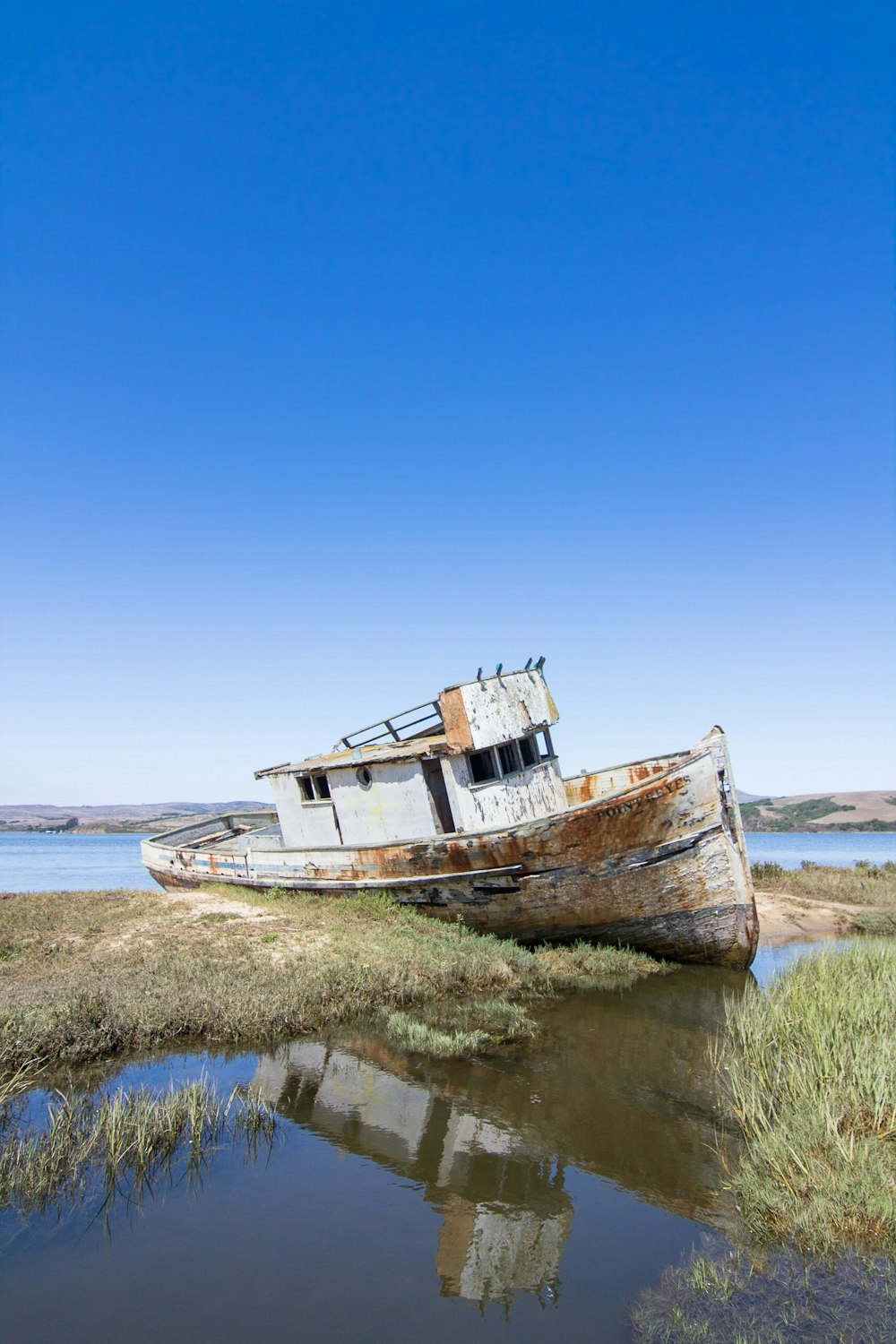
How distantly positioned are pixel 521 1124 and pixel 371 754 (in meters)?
9.26

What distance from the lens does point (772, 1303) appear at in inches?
149

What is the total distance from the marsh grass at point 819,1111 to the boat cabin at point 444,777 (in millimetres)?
6772

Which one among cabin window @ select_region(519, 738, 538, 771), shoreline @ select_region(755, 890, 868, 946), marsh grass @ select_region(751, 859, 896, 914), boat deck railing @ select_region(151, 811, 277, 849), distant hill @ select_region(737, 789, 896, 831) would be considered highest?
cabin window @ select_region(519, 738, 538, 771)

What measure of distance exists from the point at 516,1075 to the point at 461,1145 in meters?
1.53

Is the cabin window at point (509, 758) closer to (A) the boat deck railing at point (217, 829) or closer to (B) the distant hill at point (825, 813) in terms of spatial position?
(A) the boat deck railing at point (217, 829)

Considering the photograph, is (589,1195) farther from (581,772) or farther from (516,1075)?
(581,772)

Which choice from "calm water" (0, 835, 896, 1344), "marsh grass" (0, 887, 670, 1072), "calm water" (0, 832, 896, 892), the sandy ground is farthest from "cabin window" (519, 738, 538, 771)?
"calm water" (0, 832, 896, 892)

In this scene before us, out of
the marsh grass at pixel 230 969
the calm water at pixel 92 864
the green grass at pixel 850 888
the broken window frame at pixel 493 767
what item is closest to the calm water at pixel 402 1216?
the marsh grass at pixel 230 969

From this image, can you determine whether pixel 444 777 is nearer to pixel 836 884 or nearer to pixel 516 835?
pixel 516 835

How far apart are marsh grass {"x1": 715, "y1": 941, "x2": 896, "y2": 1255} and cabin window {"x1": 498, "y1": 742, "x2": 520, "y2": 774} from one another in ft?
24.2

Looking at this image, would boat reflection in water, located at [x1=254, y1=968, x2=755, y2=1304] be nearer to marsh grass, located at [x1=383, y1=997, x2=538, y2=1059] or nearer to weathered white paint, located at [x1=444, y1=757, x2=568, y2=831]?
marsh grass, located at [x1=383, y1=997, x2=538, y2=1059]

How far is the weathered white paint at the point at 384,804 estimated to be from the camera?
14383mm

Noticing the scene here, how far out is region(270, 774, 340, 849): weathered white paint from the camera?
51.6 feet

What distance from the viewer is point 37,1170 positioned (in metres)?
5.02
